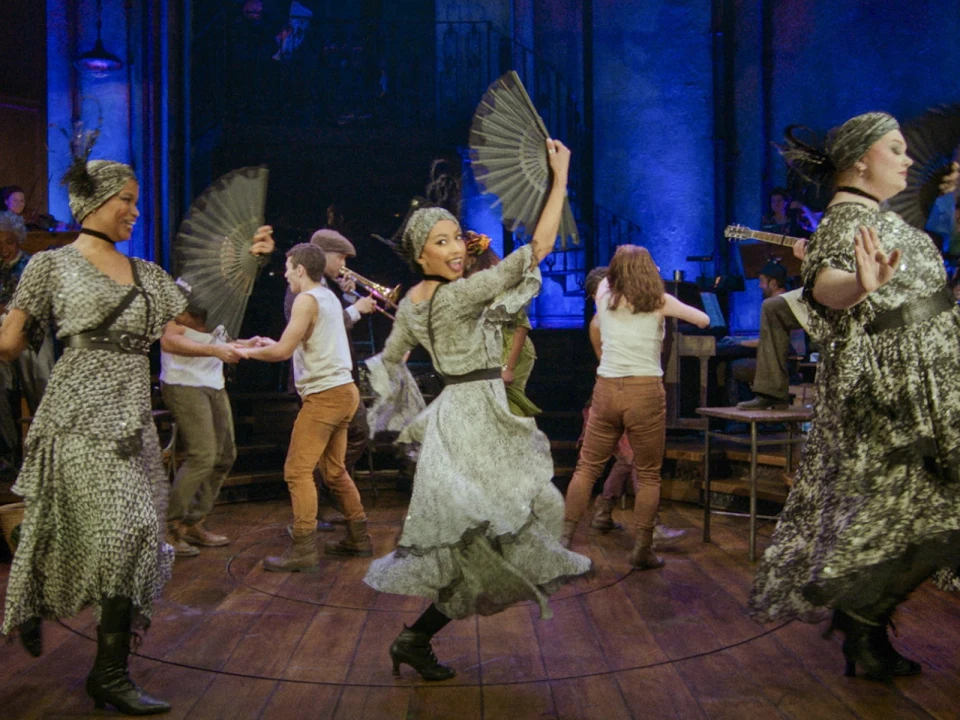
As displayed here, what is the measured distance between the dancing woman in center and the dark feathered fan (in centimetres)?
145

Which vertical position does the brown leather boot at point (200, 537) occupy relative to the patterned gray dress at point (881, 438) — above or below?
below

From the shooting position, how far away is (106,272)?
2795mm

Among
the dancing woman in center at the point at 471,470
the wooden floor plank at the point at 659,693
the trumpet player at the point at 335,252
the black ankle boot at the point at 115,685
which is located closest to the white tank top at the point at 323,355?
the trumpet player at the point at 335,252

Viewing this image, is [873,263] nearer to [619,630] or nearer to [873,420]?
[873,420]

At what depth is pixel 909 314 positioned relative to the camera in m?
2.59

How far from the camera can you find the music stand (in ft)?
24.6

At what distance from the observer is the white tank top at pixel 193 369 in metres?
4.91

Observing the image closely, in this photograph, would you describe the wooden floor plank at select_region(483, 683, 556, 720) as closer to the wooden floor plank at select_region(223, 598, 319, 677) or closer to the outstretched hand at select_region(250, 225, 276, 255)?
the wooden floor plank at select_region(223, 598, 319, 677)

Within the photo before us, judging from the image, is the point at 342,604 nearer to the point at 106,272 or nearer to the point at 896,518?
the point at 106,272

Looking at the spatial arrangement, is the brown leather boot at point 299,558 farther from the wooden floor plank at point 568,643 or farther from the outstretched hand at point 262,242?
the outstretched hand at point 262,242

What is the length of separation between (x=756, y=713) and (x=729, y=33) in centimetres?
940

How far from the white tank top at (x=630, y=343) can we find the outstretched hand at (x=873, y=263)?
84.1 inches

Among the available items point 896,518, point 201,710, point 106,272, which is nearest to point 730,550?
point 896,518

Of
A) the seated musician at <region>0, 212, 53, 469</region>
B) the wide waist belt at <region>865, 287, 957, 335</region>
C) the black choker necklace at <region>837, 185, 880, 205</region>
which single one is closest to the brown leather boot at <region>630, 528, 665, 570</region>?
the wide waist belt at <region>865, 287, 957, 335</region>
